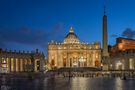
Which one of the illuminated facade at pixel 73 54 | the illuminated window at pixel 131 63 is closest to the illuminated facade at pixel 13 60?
the illuminated window at pixel 131 63

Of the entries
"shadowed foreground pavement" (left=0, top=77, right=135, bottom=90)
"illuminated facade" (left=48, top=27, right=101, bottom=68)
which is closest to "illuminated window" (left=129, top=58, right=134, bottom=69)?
"illuminated facade" (left=48, top=27, right=101, bottom=68)

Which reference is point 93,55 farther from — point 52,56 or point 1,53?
point 1,53

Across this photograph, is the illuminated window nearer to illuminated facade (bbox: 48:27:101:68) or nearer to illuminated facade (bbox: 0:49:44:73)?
illuminated facade (bbox: 0:49:44:73)

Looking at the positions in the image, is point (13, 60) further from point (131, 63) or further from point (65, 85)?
point (65, 85)

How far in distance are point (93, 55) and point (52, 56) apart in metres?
20.5

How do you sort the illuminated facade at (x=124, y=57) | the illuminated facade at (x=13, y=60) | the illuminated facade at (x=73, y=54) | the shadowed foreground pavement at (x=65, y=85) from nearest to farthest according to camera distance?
the shadowed foreground pavement at (x=65, y=85)
the illuminated facade at (x=13, y=60)
the illuminated facade at (x=124, y=57)
the illuminated facade at (x=73, y=54)

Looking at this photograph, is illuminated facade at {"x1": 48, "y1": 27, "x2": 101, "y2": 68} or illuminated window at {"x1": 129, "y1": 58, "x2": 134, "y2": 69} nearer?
illuminated window at {"x1": 129, "y1": 58, "x2": 134, "y2": 69}

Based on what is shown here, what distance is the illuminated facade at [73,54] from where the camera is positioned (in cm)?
18901

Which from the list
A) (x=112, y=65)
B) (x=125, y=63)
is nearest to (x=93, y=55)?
(x=112, y=65)

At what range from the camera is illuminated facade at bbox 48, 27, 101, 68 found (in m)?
189

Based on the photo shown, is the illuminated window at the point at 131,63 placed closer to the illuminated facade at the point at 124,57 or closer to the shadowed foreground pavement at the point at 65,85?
the illuminated facade at the point at 124,57

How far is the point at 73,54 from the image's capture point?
621ft

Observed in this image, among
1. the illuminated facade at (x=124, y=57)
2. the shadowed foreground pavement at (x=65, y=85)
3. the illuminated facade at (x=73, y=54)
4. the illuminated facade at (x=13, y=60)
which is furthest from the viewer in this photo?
the illuminated facade at (x=73, y=54)

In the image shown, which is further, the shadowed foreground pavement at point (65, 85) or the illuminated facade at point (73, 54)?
the illuminated facade at point (73, 54)
